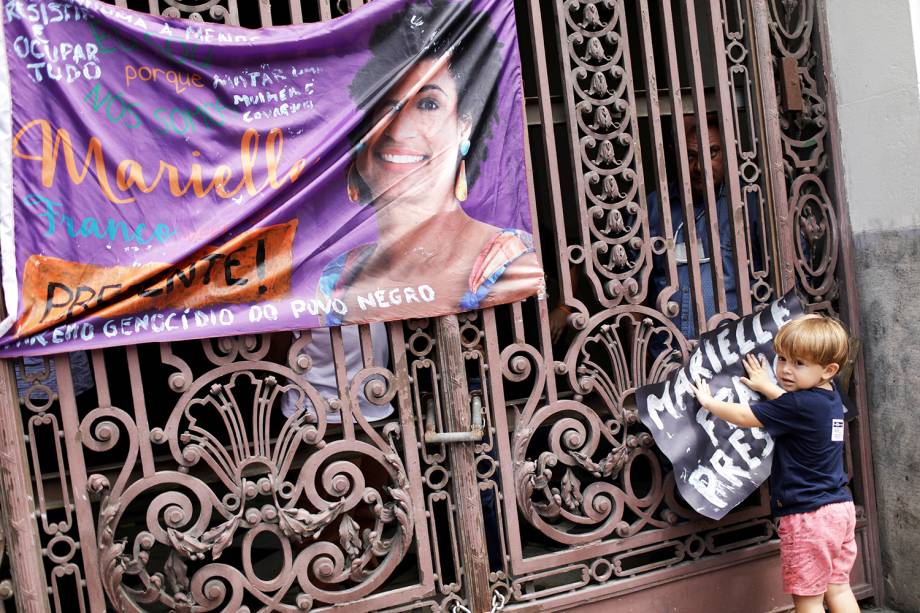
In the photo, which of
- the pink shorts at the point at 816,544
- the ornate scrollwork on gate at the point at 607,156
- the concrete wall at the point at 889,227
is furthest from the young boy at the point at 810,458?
the concrete wall at the point at 889,227

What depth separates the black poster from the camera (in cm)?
335

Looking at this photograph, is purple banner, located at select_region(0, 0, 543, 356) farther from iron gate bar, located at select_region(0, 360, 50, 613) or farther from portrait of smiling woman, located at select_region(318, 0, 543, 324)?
iron gate bar, located at select_region(0, 360, 50, 613)

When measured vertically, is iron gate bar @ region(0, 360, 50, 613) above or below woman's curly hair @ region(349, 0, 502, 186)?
below

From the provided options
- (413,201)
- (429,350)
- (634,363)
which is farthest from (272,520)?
(634,363)

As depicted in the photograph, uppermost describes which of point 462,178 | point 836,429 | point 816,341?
point 462,178

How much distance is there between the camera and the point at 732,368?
347cm

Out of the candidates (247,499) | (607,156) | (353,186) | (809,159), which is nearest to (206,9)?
(353,186)

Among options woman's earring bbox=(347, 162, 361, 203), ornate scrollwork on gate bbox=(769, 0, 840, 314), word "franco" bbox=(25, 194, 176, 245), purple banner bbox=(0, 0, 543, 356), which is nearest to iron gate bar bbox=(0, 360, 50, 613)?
purple banner bbox=(0, 0, 543, 356)

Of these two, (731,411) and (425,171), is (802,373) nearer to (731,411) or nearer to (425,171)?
(731,411)

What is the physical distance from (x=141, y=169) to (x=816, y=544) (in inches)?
110

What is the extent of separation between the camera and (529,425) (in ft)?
10.8

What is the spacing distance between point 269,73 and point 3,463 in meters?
1.60

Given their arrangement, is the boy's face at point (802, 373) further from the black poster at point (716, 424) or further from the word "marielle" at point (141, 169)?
the word "marielle" at point (141, 169)

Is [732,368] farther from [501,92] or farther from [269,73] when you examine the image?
[269,73]
